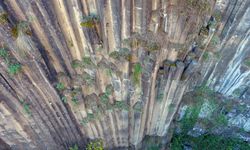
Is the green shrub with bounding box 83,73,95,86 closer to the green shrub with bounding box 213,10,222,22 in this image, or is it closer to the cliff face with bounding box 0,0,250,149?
the cliff face with bounding box 0,0,250,149

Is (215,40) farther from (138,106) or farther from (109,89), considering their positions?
(109,89)

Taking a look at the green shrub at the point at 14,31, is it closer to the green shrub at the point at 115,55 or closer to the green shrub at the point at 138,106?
the green shrub at the point at 115,55

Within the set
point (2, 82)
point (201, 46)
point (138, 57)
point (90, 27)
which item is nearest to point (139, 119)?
point (138, 57)

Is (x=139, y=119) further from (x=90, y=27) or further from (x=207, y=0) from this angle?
(x=207, y=0)

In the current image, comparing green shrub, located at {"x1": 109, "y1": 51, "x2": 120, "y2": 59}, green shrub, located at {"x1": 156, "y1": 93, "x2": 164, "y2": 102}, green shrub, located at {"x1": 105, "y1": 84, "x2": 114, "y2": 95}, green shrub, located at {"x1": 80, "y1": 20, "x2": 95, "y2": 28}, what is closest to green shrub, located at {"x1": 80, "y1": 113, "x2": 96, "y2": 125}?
green shrub, located at {"x1": 105, "y1": 84, "x2": 114, "y2": 95}

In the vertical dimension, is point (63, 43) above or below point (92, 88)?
above

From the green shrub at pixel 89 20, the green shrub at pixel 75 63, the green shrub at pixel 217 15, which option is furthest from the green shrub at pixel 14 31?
the green shrub at pixel 217 15
